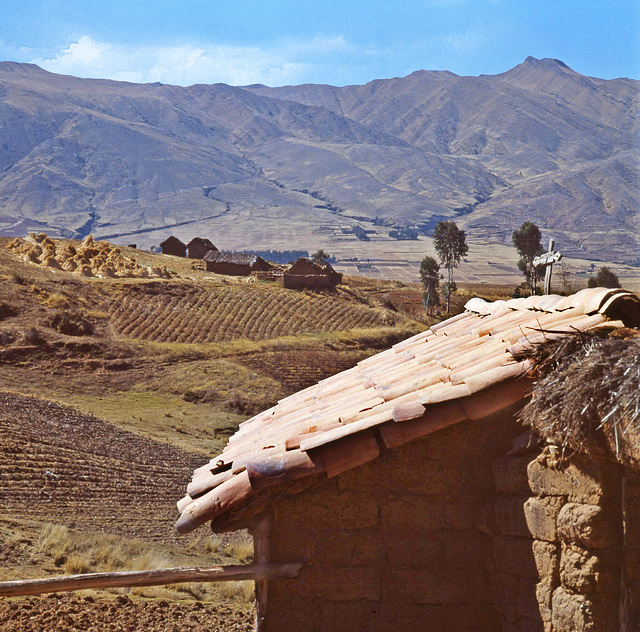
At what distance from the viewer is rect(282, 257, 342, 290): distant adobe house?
199 feet

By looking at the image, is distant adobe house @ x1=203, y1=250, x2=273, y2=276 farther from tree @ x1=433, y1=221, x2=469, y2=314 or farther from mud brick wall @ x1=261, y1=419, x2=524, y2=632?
mud brick wall @ x1=261, y1=419, x2=524, y2=632

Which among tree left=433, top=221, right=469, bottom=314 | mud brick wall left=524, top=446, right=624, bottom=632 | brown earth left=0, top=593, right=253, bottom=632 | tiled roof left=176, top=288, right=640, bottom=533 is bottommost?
brown earth left=0, top=593, right=253, bottom=632

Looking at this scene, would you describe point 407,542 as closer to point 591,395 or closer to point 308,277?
point 591,395

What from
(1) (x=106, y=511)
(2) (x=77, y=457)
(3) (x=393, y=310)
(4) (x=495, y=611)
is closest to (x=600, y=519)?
(4) (x=495, y=611)

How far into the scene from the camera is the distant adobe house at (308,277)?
60.6 m

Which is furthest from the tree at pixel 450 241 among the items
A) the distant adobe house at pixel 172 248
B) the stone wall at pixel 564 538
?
the stone wall at pixel 564 538

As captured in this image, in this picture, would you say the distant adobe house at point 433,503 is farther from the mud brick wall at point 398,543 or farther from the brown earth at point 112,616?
the brown earth at point 112,616

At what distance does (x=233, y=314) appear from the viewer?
5006cm

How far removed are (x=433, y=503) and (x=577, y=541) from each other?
107 centimetres

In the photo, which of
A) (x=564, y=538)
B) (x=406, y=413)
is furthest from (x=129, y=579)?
(x=564, y=538)

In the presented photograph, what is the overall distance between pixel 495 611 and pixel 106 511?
35.8ft

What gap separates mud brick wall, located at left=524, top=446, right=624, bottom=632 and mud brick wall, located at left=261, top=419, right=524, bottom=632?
51 centimetres

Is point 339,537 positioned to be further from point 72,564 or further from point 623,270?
point 623,270

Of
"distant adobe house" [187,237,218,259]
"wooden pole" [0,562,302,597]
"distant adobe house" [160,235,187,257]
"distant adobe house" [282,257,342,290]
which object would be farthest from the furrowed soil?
"distant adobe house" [160,235,187,257]
